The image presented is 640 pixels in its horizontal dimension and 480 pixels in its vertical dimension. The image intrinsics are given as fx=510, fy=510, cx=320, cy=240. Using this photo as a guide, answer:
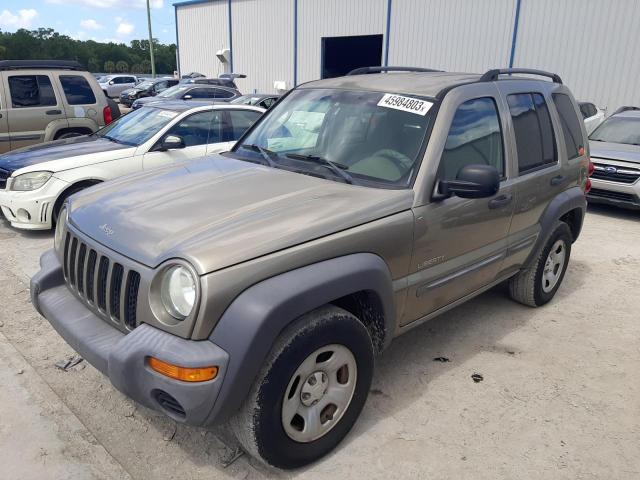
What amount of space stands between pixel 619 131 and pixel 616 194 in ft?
5.45

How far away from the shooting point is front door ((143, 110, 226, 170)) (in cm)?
645

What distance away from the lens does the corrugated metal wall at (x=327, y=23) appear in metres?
19.8

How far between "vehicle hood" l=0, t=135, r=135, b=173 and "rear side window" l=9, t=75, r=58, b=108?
2.20 meters

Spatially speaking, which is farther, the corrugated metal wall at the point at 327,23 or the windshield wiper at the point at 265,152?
the corrugated metal wall at the point at 327,23

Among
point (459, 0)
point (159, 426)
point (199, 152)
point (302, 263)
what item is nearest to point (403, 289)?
point (302, 263)

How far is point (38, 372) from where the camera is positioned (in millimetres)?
3363

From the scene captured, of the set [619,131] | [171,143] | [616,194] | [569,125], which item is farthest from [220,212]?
[619,131]

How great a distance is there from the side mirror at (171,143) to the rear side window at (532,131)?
4.09m

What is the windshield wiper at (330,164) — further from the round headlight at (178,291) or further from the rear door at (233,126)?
the rear door at (233,126)

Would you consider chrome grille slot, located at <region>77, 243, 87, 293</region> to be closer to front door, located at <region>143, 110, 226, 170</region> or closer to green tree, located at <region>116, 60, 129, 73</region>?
front door, located at <region>143, 110, 226, 170</region>

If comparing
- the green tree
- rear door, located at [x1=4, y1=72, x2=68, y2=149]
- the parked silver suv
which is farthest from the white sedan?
the green tree

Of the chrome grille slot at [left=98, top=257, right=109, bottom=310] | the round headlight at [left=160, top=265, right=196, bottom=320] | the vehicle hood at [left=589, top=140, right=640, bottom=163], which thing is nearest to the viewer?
the round headlight at [left=160, top=265, right=196, bottom=320]

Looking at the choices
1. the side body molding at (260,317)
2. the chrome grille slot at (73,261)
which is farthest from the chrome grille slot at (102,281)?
the side body molding at (260,317)

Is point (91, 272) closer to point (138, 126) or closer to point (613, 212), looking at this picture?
point (138, 126)
